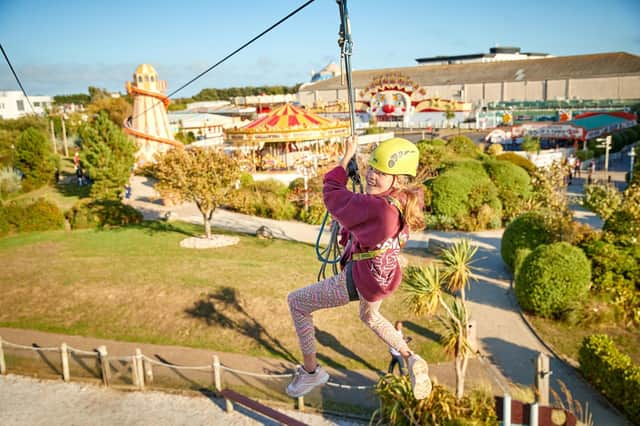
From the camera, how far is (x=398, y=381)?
7953mm

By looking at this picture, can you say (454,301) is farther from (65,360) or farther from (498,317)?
(65,360)

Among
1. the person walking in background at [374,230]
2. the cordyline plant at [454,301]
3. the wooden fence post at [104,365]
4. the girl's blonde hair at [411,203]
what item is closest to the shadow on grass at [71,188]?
the wooden fence post at [104,365]

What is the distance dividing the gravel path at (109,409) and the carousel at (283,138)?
25943 mm

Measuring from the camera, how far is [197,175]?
1873cm

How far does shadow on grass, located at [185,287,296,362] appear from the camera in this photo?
1184cm

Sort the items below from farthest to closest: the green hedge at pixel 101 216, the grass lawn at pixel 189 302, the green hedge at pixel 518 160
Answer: the green hedge at pixel 518 160 → the green hedge at pixel 101 216 → the grass lawn at pixel 189 302

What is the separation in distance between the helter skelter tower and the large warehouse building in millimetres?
23159

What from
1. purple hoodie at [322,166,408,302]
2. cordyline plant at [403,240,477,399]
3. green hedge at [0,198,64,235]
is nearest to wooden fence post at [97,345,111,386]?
cordyline plant at [403,240,477,399]

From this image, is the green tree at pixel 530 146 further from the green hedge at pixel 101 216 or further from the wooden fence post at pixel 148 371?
the wooden fence post at pixel 148 371

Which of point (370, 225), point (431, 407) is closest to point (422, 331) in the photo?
point (431, 407)

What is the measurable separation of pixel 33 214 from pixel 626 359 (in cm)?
2324

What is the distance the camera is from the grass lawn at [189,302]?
1198 cm

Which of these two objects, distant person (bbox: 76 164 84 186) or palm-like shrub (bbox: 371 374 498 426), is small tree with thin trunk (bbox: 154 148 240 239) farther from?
distant person (bbox: 76 164 84 186)

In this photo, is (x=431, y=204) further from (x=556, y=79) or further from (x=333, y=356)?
(x=556, y=79)
